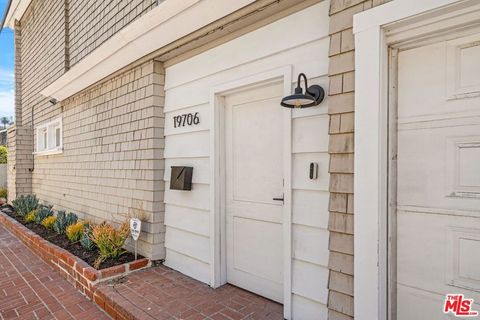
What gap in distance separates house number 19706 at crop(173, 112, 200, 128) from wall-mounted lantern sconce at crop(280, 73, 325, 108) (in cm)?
137

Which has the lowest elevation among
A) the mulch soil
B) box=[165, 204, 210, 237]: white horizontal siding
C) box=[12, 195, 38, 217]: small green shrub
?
the mulch soil

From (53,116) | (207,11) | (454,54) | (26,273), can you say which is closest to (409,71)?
(454,54)

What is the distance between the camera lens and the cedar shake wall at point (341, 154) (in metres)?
1.92

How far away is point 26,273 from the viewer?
3781mm

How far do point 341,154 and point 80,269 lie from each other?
3.03m

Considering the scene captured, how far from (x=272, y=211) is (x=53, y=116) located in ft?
19.8

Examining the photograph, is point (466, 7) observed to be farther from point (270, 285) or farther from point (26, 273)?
point (26, 273)

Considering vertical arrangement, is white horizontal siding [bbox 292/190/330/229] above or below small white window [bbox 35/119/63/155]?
below

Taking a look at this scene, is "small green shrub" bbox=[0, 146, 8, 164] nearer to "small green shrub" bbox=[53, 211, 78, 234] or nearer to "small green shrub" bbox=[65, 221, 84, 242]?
"small green shrub" bbox=[53, 211, 78, 234]

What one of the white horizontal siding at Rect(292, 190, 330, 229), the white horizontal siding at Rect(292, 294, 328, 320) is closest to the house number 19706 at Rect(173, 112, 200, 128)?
the white horizontal siding at Rect(292, 190, 330, 229)

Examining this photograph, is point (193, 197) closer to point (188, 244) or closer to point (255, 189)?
point (188, 244)

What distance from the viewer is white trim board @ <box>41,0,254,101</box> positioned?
2.69 meters

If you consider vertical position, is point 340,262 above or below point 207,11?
below

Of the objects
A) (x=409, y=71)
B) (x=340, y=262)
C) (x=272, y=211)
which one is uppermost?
(x=409, y=71)
